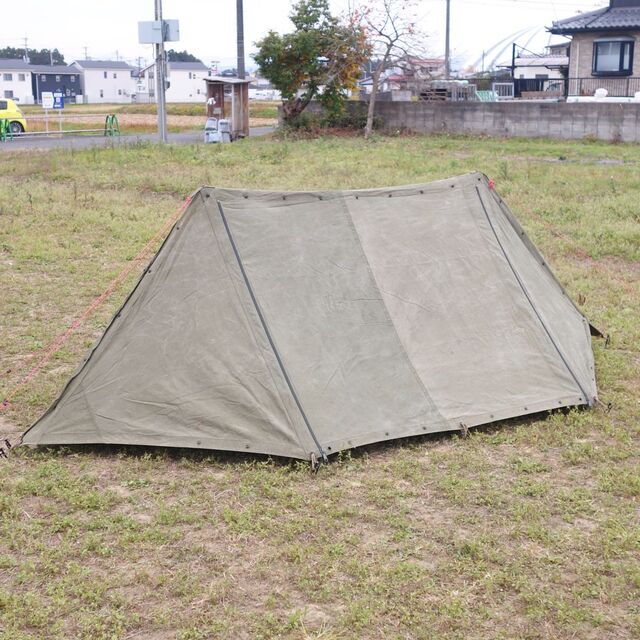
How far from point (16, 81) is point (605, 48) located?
62240 millimetres

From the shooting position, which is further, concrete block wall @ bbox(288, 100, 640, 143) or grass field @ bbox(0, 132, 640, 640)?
concrete block wall @ bbox(288, 100, 640, 143)

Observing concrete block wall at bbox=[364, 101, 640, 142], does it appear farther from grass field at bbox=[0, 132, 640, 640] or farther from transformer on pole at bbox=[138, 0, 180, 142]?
grass field at bbox=[0, 132, 640, 640]

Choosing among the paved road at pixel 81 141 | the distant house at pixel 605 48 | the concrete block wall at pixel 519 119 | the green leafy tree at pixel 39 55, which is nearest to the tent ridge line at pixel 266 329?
the paved road at pixel 81 141

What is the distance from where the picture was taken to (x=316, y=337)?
5.09 meters

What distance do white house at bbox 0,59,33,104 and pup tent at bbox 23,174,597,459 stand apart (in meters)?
77.5

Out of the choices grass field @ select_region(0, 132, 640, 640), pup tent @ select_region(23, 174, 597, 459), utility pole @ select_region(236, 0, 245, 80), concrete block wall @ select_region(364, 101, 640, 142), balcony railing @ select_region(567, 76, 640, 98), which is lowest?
grass field @ select_region(0, 132, 640, 640)

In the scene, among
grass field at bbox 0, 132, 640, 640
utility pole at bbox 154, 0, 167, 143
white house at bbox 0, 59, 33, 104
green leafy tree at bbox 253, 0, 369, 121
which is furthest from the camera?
white house at bbox 0, 59, 33, 104

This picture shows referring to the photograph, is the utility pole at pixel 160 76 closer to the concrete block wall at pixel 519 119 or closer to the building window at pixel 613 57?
the concrete block wall at pixel 519 119

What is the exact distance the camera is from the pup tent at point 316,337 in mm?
4859

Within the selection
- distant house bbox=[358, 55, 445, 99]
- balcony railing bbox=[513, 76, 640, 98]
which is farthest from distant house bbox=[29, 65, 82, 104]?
balcony railing bbox=[513, 76, 640, 98]

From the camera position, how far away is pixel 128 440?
486 cm

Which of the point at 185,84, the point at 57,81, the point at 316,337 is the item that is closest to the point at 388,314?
the point at 316,337

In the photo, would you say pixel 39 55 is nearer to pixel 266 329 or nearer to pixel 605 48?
pixel 605 48

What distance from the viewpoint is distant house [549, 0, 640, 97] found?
2780 centimetres
